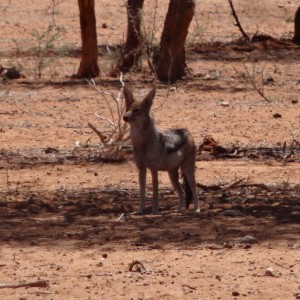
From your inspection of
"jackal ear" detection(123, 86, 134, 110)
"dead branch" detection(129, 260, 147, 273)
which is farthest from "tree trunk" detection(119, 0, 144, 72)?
"dead branch" detection(129, 260, 147, 273)

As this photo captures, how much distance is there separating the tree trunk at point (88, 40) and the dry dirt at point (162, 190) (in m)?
0.31

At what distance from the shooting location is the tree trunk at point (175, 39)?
1942 cm

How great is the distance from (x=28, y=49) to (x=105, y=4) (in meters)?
6.19

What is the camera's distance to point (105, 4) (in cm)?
3061

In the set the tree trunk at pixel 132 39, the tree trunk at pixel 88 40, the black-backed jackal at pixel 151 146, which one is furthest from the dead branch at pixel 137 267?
the tree trunk at pixel 132 39

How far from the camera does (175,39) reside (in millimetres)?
19766

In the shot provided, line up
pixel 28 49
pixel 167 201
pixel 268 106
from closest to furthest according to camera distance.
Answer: pixel 167 201 → pixel 268 106 → pixel 28 49

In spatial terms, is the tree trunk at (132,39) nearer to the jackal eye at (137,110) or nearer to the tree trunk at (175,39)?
the tree trunk at (175,39)

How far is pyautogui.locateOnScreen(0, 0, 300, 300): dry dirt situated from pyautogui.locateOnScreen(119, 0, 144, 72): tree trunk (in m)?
0.39

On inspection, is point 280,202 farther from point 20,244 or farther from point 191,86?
point 191,86

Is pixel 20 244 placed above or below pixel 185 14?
below

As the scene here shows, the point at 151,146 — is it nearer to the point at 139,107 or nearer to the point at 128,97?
the point at 139,107

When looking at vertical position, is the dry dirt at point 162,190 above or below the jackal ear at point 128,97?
below

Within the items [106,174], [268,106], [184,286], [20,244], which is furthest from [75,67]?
[184,286]
